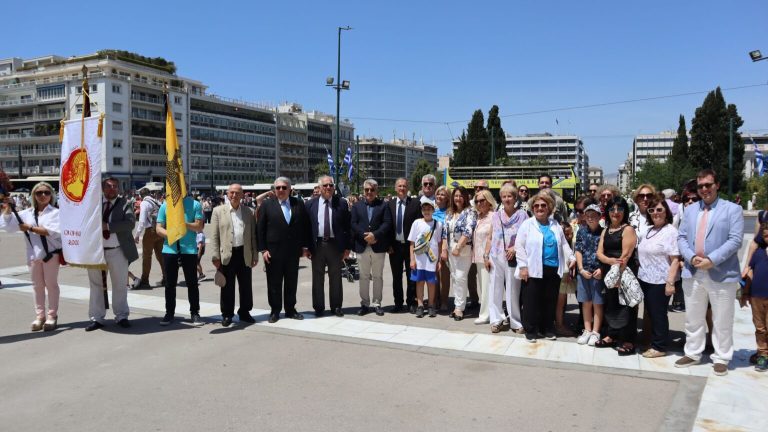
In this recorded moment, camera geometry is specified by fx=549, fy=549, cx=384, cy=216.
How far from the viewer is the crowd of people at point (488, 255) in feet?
18.6

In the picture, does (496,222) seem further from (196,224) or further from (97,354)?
(97,354)

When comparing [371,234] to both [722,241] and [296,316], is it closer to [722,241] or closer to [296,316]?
[296,316]

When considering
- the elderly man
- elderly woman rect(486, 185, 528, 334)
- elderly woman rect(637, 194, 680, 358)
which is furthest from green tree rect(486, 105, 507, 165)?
elderly woman rect(637, 194, 680, 358)

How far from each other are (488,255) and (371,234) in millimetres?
1692

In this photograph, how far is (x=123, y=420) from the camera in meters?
4.36

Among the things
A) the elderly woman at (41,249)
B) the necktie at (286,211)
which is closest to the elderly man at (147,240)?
the elderly woman at (41,249)

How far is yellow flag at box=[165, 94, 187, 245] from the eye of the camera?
23.7ft

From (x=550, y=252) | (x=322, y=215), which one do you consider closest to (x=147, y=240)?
(x=322, y=215)

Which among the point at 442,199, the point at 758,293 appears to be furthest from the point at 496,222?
the point at 758,293

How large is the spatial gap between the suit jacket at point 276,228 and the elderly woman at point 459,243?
2127 millimetres

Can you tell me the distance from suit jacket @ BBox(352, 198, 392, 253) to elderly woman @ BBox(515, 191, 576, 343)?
2.03m

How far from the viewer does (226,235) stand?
744cm

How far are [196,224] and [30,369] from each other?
8.67ft

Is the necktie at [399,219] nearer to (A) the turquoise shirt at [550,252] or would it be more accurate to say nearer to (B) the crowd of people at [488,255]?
(B) the crowd of people at [488,255]
